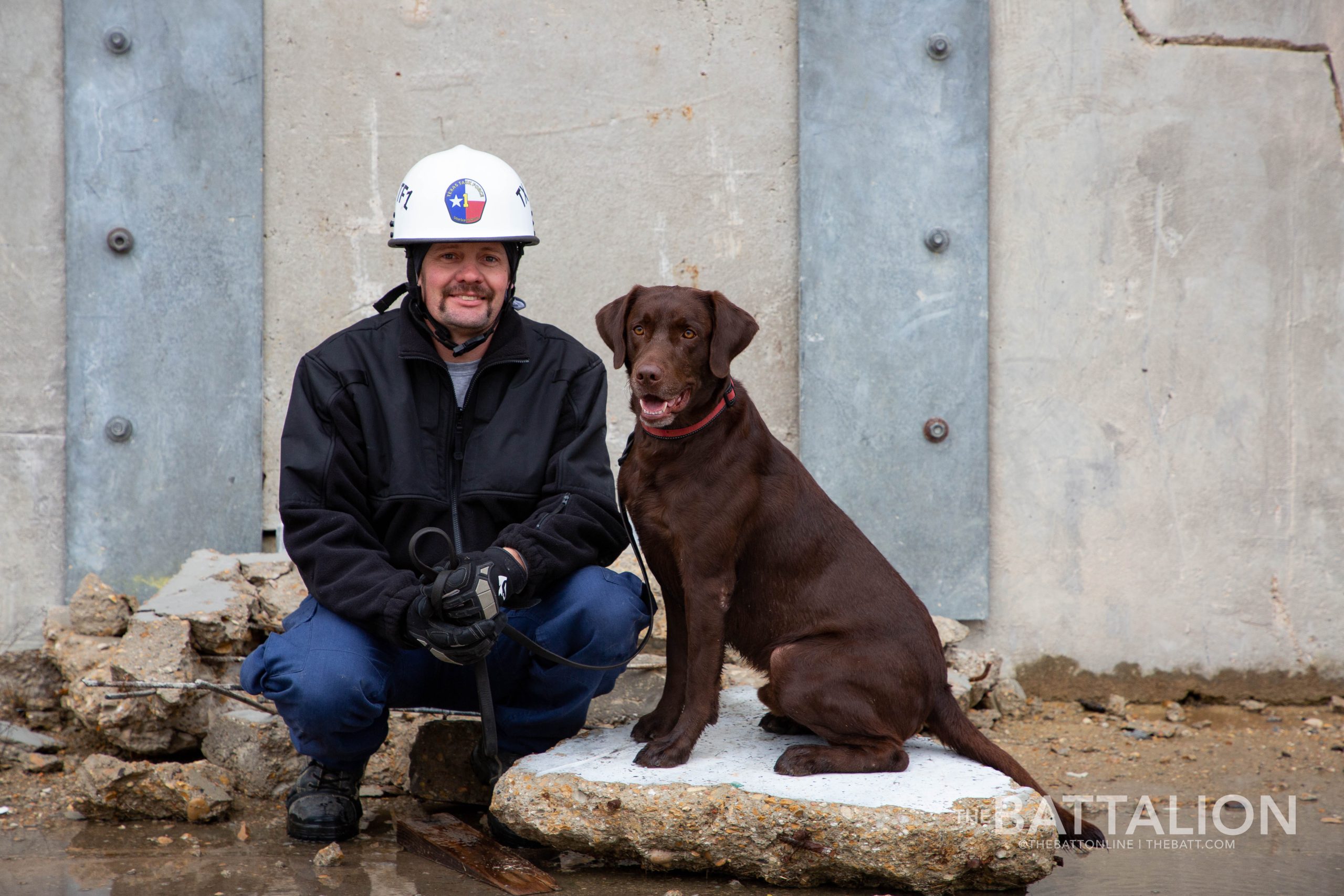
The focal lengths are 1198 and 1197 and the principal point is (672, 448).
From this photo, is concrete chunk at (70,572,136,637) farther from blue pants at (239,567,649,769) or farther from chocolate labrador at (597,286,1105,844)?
chocolate labrador at (597,286,1105,844)

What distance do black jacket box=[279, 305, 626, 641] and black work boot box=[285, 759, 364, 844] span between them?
0.56 meters

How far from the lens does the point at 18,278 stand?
4672 mm

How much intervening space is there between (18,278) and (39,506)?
0.89 metres

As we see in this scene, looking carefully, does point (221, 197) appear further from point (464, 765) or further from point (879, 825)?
point (879, 825)

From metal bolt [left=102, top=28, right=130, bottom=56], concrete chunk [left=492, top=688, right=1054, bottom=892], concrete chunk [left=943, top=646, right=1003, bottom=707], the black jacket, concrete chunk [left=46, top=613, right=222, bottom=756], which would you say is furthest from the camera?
concrete chunk [left=943, top=646, right=1003, bottom=707]

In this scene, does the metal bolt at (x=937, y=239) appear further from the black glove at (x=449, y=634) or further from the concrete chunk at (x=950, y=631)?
the black glove at (x=449, y=634)

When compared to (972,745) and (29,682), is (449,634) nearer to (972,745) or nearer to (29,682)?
(972,745)

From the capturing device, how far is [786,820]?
309 centimetres

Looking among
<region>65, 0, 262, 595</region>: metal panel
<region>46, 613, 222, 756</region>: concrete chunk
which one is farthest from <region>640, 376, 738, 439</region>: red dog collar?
<region>65, 0, 262, 595</region>: metal panel

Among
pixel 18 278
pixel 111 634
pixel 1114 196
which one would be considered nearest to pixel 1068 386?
pixel 1114 196

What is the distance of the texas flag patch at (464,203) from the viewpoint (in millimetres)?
3562

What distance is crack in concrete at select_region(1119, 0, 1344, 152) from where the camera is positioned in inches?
195

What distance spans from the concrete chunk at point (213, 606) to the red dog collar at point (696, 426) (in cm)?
192

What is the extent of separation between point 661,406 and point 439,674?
108 cm
